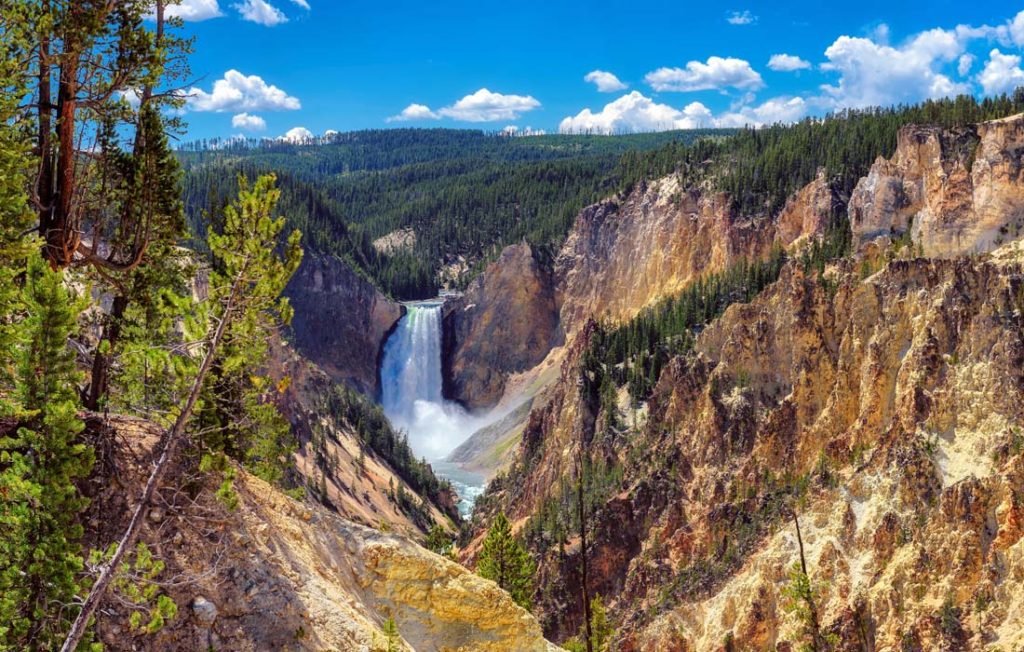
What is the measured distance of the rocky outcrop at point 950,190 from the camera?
Result: 4662 cm

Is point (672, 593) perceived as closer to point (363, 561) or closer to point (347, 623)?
point (363, 561)

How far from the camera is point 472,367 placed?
111m

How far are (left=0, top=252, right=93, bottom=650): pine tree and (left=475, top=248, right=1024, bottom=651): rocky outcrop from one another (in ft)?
100.0

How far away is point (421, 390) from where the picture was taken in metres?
111

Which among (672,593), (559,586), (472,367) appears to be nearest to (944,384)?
(672,593)

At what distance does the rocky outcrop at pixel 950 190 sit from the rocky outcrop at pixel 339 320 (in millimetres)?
68695

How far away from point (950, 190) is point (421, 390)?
73735 mm

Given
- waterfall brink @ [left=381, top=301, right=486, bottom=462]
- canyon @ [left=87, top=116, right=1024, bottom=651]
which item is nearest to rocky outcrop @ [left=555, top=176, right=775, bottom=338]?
canyon @ [left=87, top=116, right=1024, bottom=651]

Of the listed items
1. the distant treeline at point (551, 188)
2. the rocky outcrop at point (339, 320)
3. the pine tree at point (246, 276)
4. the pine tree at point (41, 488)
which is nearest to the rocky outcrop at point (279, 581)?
the pine tree at point (41, 488)

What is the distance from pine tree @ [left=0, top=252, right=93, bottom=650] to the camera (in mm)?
10258

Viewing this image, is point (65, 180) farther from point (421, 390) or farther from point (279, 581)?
point (421, 390)

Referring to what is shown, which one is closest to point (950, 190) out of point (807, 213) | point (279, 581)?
point (807, 213)

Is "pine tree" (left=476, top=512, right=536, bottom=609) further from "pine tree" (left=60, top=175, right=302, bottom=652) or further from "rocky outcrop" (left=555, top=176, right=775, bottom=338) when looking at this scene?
"rocky outcrop" (left=555, top=176, right=775, bottom=338)

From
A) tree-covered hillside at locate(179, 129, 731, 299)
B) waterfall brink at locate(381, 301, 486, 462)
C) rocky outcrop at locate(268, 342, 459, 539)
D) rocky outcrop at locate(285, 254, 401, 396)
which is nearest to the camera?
rocky outcrop at locate(268, 342, 459, 539)
